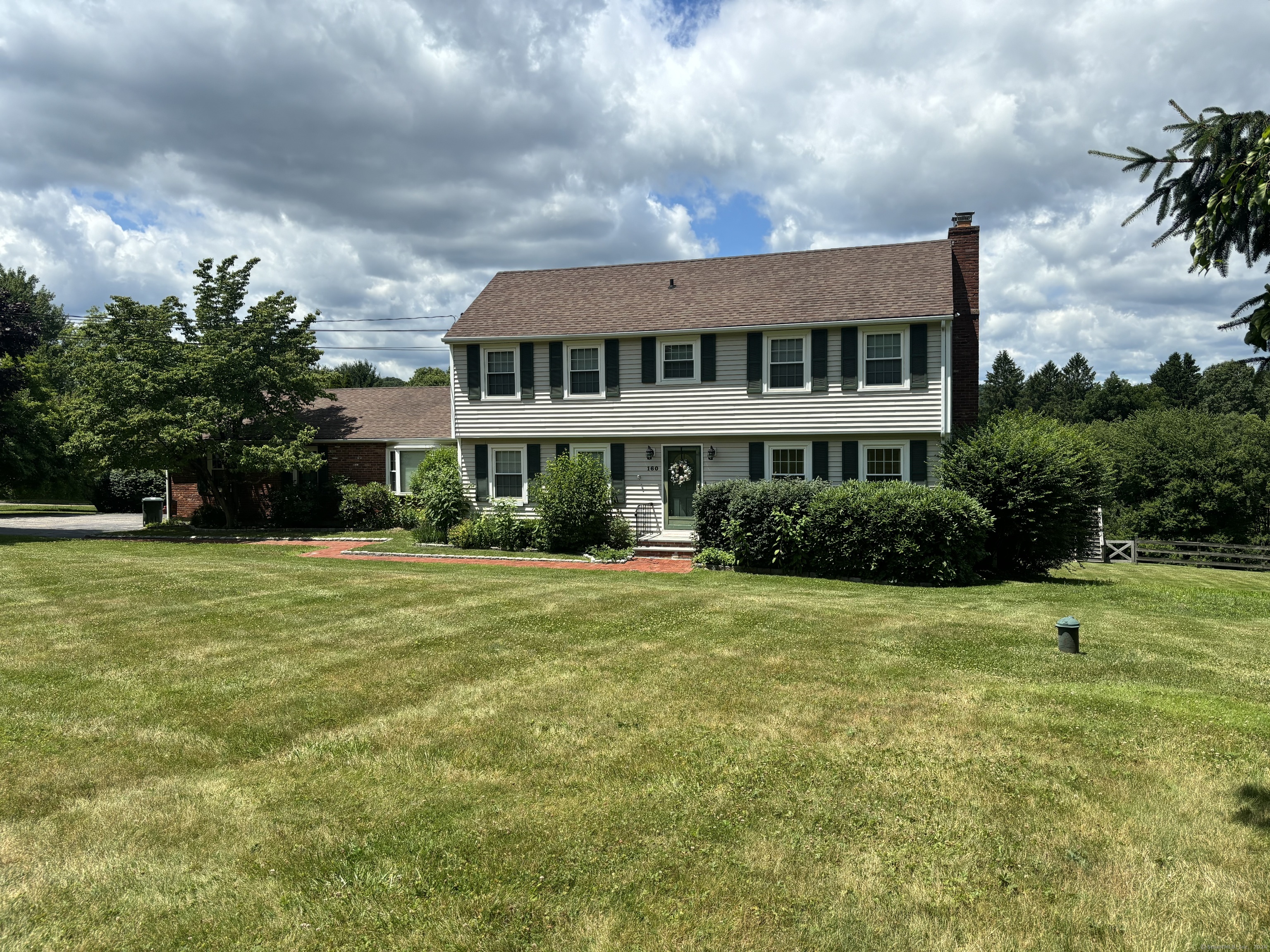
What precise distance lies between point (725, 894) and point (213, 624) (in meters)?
7.63

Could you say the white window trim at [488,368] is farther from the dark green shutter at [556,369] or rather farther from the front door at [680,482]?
the front door at [680,482]

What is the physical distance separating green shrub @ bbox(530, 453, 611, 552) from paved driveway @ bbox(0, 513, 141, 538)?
1427cm

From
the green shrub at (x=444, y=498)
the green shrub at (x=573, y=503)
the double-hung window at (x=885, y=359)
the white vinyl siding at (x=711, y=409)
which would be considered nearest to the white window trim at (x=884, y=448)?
the white vinyl siding at (x=711, y=409)

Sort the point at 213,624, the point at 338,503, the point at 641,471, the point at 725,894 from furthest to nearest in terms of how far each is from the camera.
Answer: the point at 338,503
the point at 641,471
the point at 213,624
the point at 725,894

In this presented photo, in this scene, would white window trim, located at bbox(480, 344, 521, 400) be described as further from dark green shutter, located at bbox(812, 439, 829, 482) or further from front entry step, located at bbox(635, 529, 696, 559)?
dark green shutter, located at bbox(812, 439, 829, 482)

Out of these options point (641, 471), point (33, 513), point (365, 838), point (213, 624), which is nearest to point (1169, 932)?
point (365, 838)

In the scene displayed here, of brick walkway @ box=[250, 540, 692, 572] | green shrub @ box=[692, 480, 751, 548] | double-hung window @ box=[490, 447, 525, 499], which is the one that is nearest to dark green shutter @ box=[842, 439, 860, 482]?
green shrub @ box=[692, 480, 751, 548]

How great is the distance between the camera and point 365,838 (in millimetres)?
4305

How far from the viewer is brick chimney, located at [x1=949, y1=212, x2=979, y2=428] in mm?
18969

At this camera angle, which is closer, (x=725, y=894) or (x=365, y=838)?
(x=725, y=894)

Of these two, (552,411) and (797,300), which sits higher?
(797,300)

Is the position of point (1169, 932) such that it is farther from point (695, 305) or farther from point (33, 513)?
point (33, 513)

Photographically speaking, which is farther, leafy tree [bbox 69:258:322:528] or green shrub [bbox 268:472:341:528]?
green shrub [bbox 268:472:341:528]

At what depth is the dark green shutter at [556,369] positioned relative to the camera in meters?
20.2
